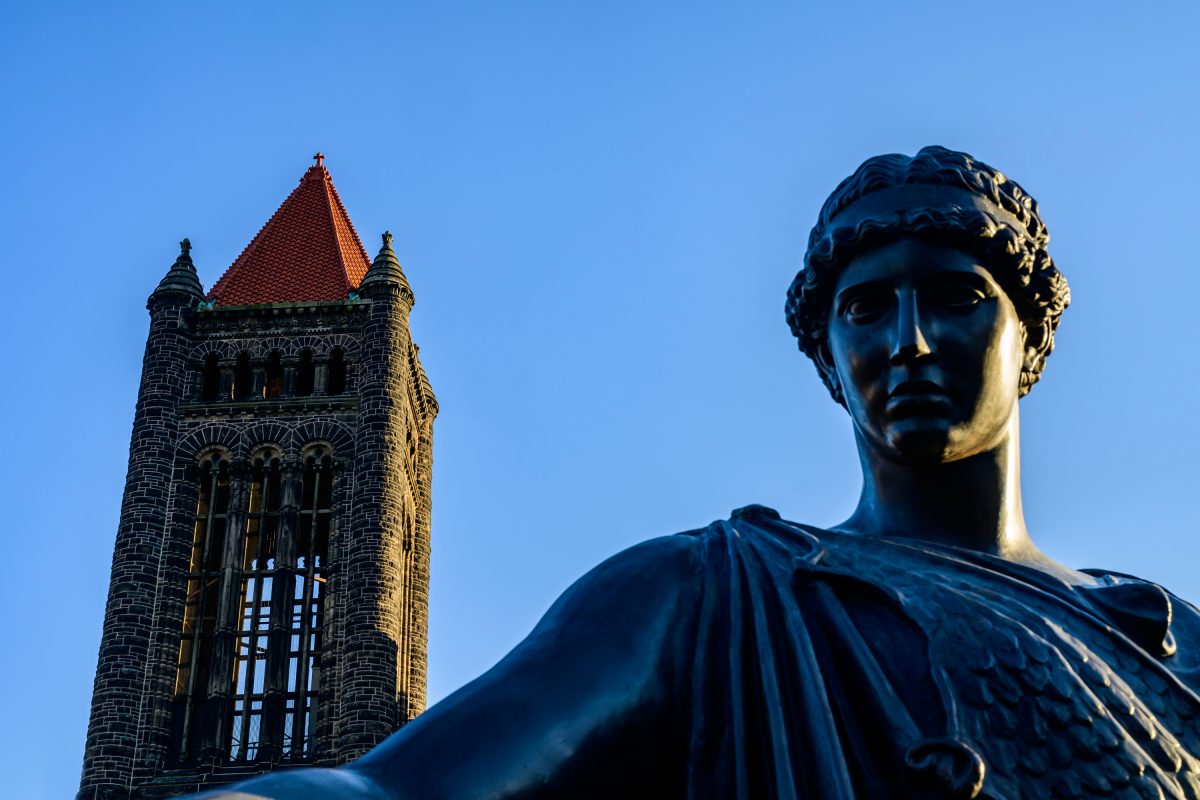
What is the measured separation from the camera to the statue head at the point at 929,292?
64.6 inches

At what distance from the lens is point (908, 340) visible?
1.61 meters

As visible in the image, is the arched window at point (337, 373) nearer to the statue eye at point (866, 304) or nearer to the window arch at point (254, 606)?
the window arch at point (254, 606)

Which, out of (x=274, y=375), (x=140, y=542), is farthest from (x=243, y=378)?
(x=140, y=542)

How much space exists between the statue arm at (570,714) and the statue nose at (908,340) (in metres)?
0.26

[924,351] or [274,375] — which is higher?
[274,375]

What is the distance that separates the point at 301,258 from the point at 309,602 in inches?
360

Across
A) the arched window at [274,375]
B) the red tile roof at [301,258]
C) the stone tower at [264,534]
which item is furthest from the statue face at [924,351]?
the red tile roof at [301,258]

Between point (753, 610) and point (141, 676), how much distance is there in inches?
1331

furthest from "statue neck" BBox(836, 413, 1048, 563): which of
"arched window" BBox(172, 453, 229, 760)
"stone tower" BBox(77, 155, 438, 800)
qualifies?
"arched window" BBox(172, 453, 229, 760)

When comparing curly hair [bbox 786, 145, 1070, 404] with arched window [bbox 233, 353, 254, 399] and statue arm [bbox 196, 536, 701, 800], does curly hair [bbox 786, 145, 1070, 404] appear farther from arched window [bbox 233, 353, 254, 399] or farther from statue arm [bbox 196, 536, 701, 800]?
arched window [bbox 233, 353, 254, 399]

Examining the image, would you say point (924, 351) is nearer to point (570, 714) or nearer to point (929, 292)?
point (929, 292)

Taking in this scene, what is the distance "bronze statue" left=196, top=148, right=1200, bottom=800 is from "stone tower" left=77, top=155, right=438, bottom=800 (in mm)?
30594

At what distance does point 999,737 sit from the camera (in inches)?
54.4

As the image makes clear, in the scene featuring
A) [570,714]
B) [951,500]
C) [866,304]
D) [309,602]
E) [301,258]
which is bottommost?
[570,714]
